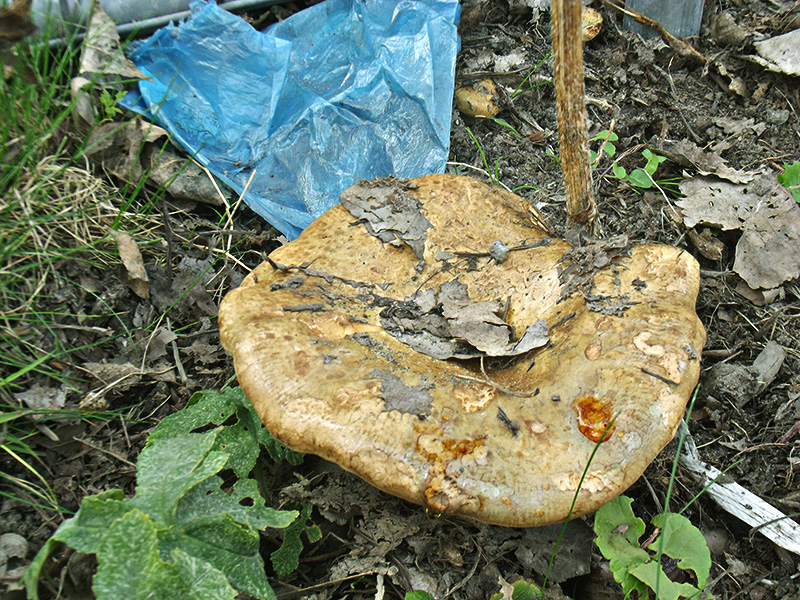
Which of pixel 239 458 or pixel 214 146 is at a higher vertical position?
pixel 214 146

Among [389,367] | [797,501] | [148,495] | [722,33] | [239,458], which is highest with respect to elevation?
[722,33]

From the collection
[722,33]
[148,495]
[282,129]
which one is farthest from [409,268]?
[722,33]

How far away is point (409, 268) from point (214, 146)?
1864 millimetres

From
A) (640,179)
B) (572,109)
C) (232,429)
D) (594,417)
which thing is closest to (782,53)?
(640,179)

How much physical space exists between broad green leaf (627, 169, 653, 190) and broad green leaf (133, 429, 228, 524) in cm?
284

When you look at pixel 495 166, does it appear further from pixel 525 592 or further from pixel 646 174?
pixel 525 592

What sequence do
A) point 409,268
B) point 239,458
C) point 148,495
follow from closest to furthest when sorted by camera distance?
point 148,495, point 239,458, point 409,268

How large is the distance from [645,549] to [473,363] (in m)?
0.96

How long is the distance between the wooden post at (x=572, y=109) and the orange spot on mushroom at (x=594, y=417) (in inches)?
41.7

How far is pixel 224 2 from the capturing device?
164 inches

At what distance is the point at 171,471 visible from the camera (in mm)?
1978

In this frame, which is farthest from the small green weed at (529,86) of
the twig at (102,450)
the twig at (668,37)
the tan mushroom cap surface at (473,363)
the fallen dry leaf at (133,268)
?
the twig at (102,450)

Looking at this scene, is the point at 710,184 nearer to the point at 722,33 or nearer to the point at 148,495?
the point at 722,33

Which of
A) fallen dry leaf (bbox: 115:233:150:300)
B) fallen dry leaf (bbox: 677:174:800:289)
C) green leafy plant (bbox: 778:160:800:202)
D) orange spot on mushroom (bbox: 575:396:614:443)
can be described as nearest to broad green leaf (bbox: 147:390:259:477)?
fallen dry leaf (bbox: 115:233:150:300)
